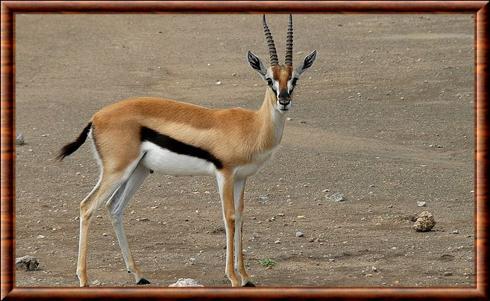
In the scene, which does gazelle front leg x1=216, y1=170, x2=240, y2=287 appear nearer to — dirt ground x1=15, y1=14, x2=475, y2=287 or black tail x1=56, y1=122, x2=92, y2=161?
dirt ground x1=15, y1=14, x2=475, y2=287

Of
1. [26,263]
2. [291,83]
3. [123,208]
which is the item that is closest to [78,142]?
[123,208]

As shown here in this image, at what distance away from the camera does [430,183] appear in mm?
12438

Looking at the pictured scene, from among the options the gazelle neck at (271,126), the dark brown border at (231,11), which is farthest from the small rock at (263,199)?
the dark brown border at (231,11)

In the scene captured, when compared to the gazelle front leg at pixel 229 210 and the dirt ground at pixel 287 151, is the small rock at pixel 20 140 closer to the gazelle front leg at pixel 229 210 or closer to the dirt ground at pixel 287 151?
the dirt ground at pixel 287 151

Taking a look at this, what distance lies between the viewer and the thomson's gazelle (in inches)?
340

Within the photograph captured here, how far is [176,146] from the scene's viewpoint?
8.73 m

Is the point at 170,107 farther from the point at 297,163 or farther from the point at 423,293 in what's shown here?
the point at 297,163

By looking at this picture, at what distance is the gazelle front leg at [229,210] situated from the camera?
8672 millimetres

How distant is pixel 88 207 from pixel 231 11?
2.79 meters

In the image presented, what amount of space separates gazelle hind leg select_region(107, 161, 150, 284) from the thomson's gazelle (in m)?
0.01

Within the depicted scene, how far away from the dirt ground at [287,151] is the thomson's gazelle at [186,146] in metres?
0.47

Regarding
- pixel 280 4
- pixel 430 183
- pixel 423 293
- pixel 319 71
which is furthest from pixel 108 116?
pixel 319 71

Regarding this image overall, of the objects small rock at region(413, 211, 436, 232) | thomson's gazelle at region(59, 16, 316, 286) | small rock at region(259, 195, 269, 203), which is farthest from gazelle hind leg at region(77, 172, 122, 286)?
small rock at region(259, 195, 269, 203)

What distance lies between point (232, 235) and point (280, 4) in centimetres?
287
